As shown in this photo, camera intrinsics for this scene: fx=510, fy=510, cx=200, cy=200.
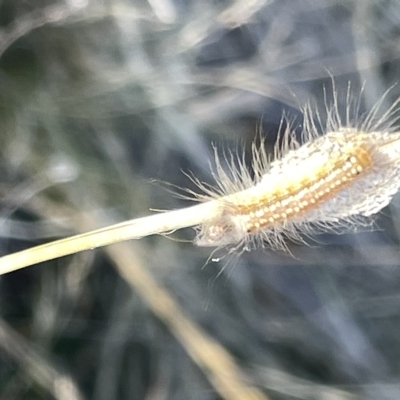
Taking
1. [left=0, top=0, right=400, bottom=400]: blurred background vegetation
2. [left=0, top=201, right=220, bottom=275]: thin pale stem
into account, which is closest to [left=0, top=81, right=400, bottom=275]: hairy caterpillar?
[left=0, top=201, right=220, bottom=275]: thin pale stem

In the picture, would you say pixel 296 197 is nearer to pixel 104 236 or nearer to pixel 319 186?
pixel 319 186

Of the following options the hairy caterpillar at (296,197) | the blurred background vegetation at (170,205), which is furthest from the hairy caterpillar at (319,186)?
the blurred background vegetation at (170,205)

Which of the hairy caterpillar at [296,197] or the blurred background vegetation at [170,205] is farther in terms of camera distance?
the blurred background vegetation at [170,205]

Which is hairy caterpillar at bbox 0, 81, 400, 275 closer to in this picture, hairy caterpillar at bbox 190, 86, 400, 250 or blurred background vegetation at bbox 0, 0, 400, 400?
hairy caterpillar at bbox 190, 86, 400, 250

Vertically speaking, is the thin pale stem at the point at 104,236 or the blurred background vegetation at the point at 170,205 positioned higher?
the blurred background vegetation at the point at 170,205

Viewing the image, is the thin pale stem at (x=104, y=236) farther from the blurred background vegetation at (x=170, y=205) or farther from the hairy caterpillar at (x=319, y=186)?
the blurred background vegetation at (x=170, y=205)

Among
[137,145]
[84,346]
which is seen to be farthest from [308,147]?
[84,346]

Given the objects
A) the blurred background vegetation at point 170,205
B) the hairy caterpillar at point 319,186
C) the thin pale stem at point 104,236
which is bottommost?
the hairy caterpillar at point 319,186

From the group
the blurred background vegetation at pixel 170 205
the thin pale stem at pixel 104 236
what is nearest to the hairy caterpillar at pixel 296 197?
the thin pale stem at pixel 104 236
